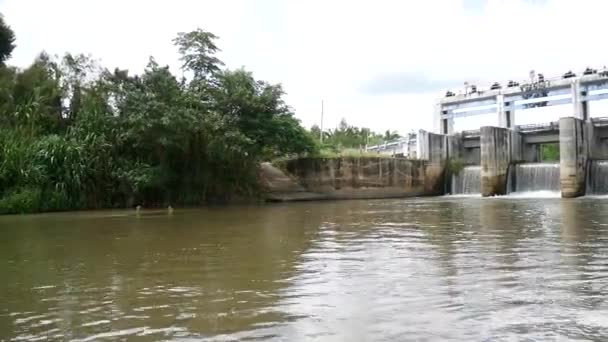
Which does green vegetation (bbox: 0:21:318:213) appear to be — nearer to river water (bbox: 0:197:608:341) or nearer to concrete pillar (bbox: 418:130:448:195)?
concrete pillar (bbox: 418:130:448:195)

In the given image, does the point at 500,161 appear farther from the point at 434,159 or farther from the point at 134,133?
the point at 134,133

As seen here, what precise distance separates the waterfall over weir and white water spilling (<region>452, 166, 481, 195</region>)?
298cm

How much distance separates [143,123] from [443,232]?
18.2 meters

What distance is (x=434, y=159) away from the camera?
44.0 meters

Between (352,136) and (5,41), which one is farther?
(352,136)

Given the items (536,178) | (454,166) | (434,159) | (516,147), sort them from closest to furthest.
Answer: (536,178), (516,147), (454,166), (434,159)

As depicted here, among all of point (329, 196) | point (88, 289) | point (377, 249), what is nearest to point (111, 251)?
point (88, 289)

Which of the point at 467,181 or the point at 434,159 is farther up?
the point at 434,159

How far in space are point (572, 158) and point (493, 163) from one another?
5.26 metres

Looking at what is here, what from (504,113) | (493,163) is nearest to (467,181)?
(493,163)

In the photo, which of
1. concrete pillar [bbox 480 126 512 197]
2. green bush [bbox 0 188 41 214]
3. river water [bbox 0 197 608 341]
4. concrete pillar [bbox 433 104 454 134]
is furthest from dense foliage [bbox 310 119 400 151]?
river water [bbox 0 197 608 341]

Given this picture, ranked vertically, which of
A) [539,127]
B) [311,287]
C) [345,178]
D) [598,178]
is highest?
[539,127]

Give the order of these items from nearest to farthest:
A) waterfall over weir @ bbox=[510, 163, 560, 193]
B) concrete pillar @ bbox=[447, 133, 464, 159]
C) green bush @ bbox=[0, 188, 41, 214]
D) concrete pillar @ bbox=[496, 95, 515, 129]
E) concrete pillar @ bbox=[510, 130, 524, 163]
Result: green bush @ bbox=[0, 188, 41, 214], waterfall over weir @ bbox=[510, 163, 560, 193], concrete pillar @ bbox=[510, 130, 524, 163], concrete pillar @ bbox=[447, 133, 464, 159], concrete pillar @ bbox=[496, 95, 515, 129]

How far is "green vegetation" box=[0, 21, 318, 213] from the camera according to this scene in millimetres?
27484
